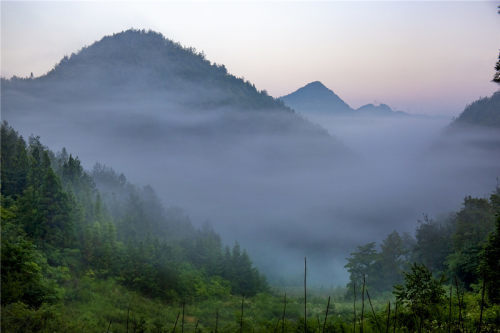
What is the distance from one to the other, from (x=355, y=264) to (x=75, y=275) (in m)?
32.5

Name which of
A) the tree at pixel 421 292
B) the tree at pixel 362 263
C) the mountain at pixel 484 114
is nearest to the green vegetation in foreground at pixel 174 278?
the tree at pixel 421 292

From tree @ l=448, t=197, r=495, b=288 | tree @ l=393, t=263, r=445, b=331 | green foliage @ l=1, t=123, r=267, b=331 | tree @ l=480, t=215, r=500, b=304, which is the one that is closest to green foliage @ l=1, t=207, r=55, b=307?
green foliage @ l=1, t=123, r=267, b=331

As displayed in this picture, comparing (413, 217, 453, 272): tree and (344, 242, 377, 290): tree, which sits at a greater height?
(413, 217, 453, 272): tree

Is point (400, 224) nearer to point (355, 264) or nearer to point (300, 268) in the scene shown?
point (300, 268)

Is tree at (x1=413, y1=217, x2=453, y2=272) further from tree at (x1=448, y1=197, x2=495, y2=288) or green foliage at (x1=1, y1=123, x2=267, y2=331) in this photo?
green foliage at (x1=1, y1=123, x2=267, y2=331)

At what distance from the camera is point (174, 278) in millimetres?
34250

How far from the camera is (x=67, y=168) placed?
161 ft

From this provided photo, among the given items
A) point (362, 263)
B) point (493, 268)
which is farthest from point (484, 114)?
point (493, 268)

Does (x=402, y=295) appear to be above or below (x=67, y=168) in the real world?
below

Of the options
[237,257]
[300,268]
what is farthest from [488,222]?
[300,268]

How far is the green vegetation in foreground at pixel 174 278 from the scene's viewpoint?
9.28 m

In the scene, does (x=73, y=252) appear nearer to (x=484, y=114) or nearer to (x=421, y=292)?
(x=421, y=292)

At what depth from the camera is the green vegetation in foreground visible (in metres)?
9.28

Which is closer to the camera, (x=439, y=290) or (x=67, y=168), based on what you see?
(x=439, y=290)
